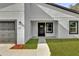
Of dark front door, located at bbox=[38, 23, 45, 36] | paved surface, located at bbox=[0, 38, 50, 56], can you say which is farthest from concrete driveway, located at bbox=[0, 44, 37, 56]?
dark front door, located at bbox=[38, 23, 45, 36]

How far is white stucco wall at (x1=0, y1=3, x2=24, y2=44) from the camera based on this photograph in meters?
6.38

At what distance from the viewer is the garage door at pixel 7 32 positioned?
255 inches

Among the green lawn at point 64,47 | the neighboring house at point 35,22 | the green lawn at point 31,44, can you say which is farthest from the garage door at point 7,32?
the green lawn at point 64,47

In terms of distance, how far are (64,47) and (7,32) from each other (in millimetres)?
1380

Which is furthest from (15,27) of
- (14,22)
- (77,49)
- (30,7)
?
(77,49)

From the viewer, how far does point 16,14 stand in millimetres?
6391

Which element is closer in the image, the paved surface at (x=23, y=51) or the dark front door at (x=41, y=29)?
the paved surface at (x=23, y=51)

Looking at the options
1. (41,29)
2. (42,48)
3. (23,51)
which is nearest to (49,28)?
(41,29)

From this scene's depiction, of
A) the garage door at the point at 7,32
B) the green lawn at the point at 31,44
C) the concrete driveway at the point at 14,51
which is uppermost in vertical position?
the garage door at the point at 7,32

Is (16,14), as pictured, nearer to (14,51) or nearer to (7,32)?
(7,32)

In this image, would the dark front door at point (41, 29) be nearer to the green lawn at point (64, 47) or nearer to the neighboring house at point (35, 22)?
the neighboring house at point (35, 22)

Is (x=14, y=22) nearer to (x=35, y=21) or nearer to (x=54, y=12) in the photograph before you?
(x=35, y=21)

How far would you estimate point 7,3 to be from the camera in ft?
20.3

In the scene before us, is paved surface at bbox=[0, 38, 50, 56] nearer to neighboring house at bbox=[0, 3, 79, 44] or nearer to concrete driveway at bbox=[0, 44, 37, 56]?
concrete driveway at bbox=[0, 44, 37, 56]
